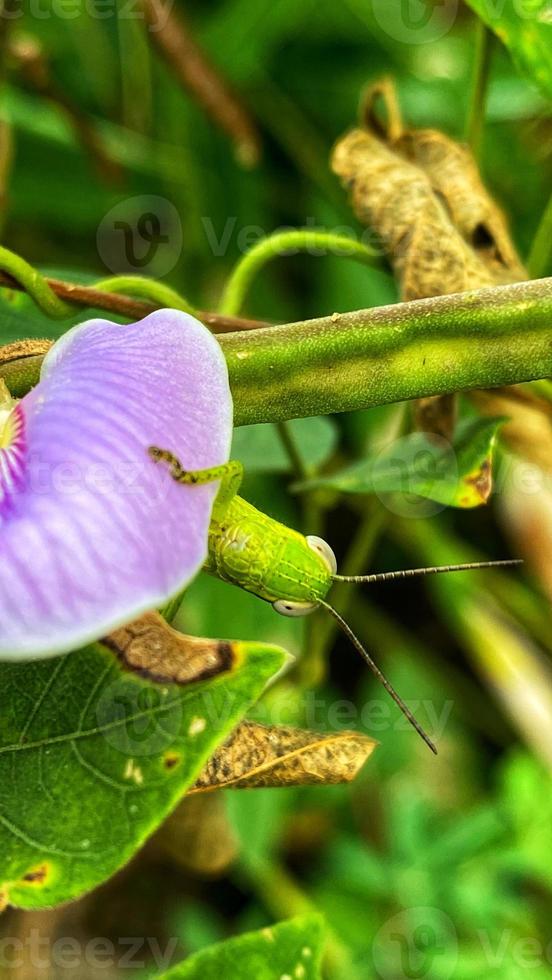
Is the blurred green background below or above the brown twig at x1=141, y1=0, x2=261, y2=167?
below

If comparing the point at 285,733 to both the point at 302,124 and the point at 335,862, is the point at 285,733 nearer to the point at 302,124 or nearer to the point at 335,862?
the point at 335,862

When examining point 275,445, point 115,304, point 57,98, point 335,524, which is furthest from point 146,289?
point 335,524

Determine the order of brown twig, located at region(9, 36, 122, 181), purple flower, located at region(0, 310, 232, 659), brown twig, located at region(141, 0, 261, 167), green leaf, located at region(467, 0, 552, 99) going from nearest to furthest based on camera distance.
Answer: purple flower, located at region(0, 310, 232, 659), green leaf, located at region(467, 0, 552, 99), brown twig, located at region(9, 36, 122, 181), brown twig, located at region(141, 0, 261, 167)

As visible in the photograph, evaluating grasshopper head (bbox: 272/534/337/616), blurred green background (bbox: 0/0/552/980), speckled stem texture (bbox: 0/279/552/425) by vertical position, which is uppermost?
speckled stem texture (bbox: 0/279/552/425)

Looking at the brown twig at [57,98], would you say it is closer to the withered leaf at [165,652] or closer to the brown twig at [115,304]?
the brown twig at [115,304]

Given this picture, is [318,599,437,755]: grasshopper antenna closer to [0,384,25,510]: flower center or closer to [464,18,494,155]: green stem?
[0,384,25,510]: flower center

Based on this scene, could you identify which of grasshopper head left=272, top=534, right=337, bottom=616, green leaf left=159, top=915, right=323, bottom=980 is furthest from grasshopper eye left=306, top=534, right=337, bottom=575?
green leaf left=159, top=915, right=323, bottom=980
